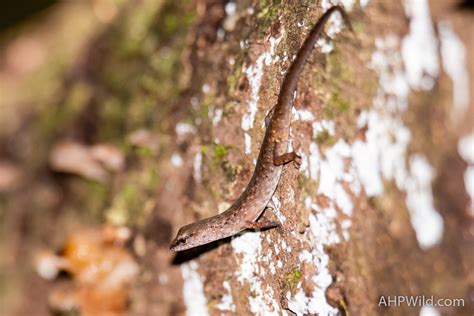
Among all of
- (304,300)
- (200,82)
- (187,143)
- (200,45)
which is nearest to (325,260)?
(304,300)

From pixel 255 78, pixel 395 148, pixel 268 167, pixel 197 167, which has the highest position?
pixel 255 78

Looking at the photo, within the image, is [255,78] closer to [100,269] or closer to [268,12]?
[268,12]

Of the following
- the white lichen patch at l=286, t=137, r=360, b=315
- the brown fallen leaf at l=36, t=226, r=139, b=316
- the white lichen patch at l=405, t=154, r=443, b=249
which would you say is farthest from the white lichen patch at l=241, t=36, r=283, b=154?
the white lichen patch at l=405, t=154, r=443, b=249

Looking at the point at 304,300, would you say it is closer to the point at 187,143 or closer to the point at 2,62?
the point at 187,143

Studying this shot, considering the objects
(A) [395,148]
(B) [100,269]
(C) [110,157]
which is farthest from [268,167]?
(C) [110,157]

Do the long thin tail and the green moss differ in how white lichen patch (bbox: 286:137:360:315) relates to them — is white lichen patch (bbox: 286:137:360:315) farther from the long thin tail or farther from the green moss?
the green moss

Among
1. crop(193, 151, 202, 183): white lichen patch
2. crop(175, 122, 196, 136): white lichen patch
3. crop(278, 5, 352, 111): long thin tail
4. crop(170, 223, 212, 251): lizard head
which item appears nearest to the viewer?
crop(278, 5, 352, 111): long thin tail

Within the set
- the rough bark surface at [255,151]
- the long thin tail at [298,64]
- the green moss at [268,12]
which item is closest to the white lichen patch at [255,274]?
the rough bark surface at [255,151]
